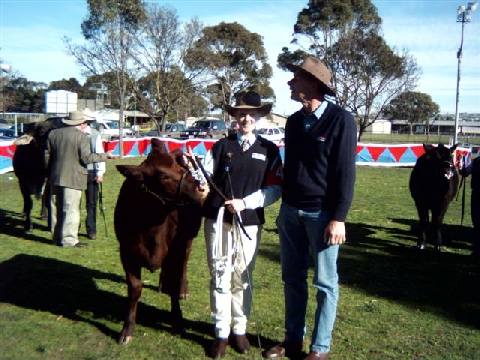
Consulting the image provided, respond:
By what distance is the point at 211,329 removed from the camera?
502cm

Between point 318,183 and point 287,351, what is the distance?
60.0 inches

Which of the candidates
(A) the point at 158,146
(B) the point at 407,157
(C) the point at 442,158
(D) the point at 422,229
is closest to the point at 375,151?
(B) the point at 407,157

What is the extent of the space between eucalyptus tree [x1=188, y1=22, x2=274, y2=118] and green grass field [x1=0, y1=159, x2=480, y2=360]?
3507 cm

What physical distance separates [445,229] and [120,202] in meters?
7.33

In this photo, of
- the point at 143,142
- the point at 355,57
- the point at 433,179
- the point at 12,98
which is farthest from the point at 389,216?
the point at 12,98

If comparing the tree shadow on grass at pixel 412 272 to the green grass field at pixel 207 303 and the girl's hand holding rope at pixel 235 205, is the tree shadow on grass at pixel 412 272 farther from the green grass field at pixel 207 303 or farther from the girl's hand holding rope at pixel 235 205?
the girl's hand holding rope at pixel 235 205

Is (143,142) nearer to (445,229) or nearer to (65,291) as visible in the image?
(445,229)

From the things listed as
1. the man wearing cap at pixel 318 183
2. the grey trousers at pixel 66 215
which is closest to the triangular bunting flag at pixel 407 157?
the grey trousers at pixel 66 215

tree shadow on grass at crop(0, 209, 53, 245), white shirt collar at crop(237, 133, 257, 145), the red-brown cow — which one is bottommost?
tree shadow on grass at crop(0, 209, 53, 245)

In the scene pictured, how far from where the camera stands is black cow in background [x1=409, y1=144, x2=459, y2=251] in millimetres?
8438

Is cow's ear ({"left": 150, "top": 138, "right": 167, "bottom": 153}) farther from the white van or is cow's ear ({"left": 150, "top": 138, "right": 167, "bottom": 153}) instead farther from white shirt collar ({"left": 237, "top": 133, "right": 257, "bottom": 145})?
the white van

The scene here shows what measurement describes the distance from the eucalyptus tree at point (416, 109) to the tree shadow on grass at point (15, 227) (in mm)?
44244

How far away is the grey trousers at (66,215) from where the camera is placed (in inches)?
317

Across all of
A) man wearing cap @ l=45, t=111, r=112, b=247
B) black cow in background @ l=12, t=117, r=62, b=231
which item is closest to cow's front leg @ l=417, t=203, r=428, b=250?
man wearing cap @ l=45, t=111, r=112, b=247
